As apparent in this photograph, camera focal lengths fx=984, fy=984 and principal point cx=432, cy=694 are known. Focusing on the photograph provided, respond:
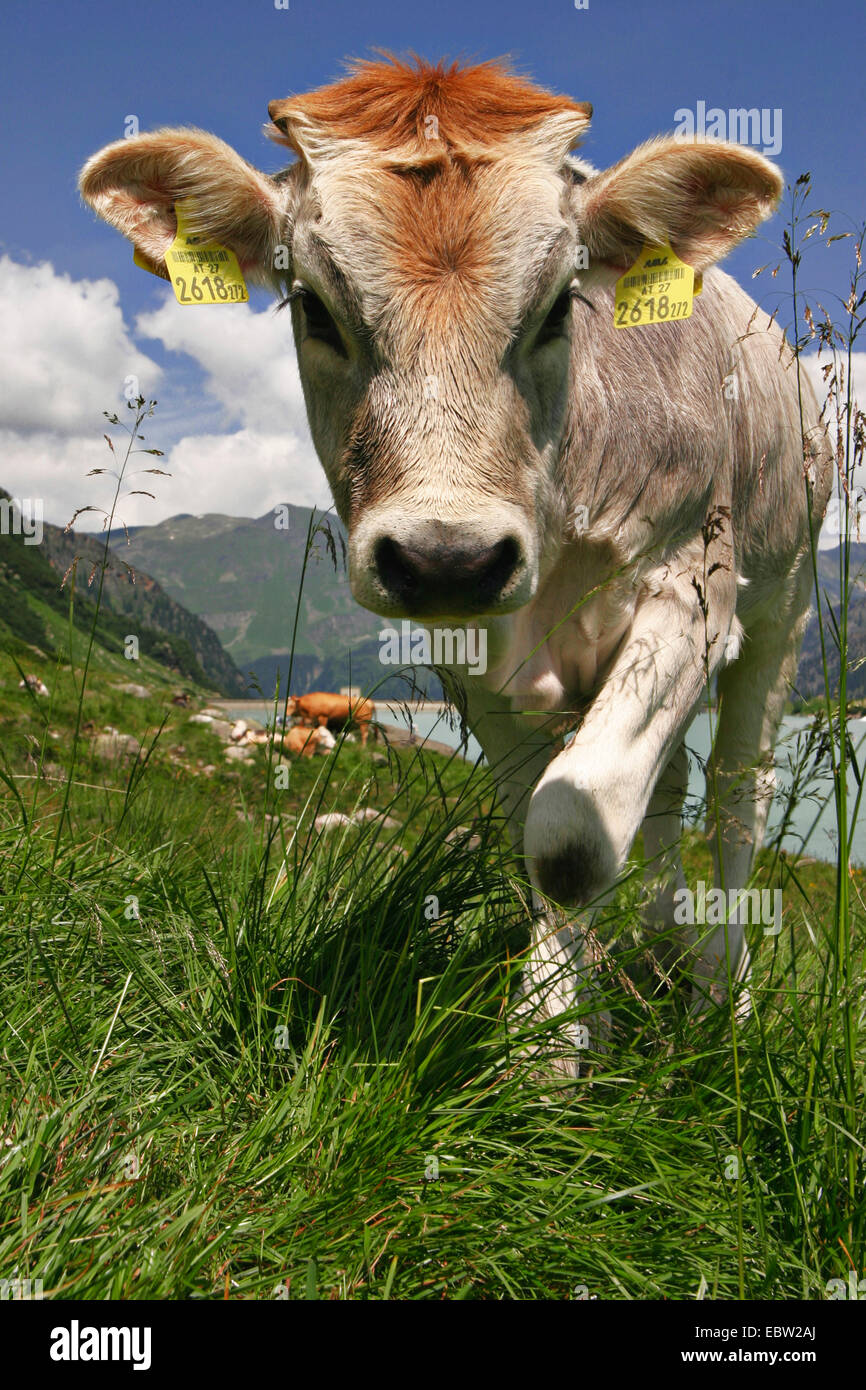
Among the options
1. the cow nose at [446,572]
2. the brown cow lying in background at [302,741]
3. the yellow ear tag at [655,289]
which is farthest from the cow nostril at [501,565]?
the brown cow lying in background at [302,741]

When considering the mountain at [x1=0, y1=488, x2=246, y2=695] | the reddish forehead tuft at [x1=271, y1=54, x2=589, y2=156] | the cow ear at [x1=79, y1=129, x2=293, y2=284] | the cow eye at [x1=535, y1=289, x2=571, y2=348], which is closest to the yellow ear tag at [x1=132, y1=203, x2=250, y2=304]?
the cow ear at [x1=79, y1=129, x2=293, y2=284]

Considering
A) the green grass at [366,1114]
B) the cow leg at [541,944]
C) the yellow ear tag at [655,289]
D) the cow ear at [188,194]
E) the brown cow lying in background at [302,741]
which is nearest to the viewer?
the green grass at [366,1114]

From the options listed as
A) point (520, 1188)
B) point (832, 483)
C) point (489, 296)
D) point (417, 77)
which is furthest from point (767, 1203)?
point (832, 483)

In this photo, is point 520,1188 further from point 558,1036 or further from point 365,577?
point 365,577

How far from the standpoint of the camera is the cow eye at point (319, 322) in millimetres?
3432

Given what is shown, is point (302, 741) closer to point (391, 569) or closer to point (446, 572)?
point (391, 569)

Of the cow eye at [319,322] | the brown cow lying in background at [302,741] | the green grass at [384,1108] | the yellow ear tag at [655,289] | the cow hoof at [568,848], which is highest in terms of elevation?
the yellow ear tag at [655,289]

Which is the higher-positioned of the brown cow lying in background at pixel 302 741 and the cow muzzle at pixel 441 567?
the brown cow lying in background at pixel 302 741

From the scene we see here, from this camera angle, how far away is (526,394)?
344 cm

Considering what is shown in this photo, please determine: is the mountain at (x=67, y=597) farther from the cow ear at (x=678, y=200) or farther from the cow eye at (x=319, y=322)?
the cow ear at (x=678, y=200)

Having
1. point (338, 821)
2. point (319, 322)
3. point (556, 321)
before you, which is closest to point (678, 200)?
point (556, 321)

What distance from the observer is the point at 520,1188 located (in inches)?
97.0

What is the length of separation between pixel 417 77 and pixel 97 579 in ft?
7.65

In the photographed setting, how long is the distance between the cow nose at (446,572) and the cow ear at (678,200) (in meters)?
1.66
